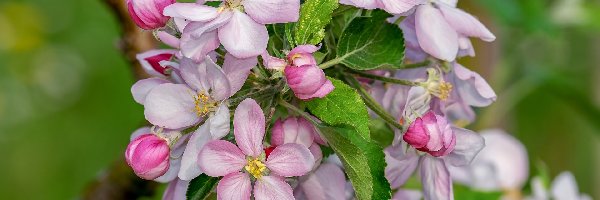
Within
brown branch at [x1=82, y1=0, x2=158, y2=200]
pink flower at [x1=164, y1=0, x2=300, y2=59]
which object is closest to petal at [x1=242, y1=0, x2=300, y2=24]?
pink flower at [x1=164, y1=0, x2=300, y2=59]

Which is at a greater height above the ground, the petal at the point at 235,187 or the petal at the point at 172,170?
the petal at the point at 235,187

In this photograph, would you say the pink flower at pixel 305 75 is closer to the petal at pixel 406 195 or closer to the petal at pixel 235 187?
the petal at pixel 235 187

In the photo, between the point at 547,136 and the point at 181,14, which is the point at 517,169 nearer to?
the point at 181,14

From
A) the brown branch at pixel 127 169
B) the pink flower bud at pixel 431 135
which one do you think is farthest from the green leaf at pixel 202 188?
the brown branch at pixel 127 169

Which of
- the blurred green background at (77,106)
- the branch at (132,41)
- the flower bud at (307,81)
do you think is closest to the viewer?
the flower bud at (307,81)

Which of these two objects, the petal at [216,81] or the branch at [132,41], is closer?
the petal at [216,81]

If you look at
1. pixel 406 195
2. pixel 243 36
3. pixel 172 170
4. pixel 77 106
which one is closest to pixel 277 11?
pixel 243 36
